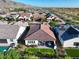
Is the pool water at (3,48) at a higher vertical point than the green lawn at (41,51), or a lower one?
higher

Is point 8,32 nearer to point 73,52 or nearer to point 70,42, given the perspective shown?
point 70,42

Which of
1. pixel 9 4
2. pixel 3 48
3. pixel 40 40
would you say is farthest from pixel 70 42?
pixel 9 4

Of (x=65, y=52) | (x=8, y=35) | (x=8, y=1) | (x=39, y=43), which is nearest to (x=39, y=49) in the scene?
(x=39, y=43)

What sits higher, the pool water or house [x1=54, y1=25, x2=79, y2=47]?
house [x1=54, y1=25, x2=79, y2=47]

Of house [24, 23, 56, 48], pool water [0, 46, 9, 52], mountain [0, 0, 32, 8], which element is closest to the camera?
pool water [0, 46, 9, 52]

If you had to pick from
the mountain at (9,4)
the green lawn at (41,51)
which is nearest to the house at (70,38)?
the green lawn at (41,51)

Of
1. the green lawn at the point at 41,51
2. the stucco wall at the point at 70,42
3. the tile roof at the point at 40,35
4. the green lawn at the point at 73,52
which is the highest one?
the tile roof at the point at 40,35

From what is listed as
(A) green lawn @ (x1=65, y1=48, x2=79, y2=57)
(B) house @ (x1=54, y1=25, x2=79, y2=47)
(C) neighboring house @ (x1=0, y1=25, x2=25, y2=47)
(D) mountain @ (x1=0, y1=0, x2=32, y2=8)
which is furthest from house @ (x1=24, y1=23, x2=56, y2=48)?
(D) mountain @ (x1=0, y1=0, x2=32, y2=8)

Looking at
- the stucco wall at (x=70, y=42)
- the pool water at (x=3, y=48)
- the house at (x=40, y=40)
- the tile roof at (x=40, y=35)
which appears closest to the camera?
the pool water at (x=3, y=48)

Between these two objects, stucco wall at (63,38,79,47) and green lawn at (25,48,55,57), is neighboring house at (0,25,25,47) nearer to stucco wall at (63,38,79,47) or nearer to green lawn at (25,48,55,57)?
green lawn at (25,48,55,57)

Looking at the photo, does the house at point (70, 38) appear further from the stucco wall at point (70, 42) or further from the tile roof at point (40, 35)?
the tile roof at point (40, 35)
